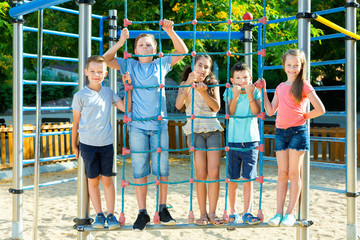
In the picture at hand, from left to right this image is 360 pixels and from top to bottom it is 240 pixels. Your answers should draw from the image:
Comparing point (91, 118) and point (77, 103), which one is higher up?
point (77, 103)

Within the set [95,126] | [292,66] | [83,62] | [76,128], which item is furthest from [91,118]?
[292,66]

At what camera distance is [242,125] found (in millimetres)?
3686

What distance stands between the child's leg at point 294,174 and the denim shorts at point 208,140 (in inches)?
25.2

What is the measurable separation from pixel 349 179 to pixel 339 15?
30.3 ft

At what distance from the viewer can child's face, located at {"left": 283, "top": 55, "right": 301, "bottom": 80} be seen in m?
3.18

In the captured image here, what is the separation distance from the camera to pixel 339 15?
1231cm

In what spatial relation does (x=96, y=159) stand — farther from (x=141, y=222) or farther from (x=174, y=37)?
(x=174, y=37)

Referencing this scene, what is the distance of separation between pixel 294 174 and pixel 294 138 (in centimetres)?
28

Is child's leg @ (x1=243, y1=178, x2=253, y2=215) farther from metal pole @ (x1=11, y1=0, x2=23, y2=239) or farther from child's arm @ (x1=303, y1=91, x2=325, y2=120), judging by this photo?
metal pole @ (x1=11, y1=0, x2=23, y2=239)

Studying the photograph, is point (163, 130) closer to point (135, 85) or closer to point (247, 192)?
point (135, 85)

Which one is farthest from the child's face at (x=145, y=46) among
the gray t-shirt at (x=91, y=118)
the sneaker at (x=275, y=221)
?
the sneaker at (x=275, y=221)

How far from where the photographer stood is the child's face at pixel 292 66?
10.4 ft

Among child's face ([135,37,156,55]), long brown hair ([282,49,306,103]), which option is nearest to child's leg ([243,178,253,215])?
long brown hair ([282,49,306,103])

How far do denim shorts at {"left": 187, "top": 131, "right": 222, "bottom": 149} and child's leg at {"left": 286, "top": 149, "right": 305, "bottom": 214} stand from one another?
2.10 feet
